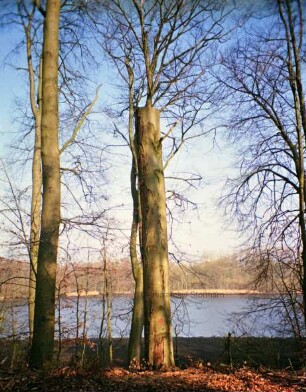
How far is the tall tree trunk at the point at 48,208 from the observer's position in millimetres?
5055

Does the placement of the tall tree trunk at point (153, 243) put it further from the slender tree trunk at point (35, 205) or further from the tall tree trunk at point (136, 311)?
the tall tree trunk at point (136, 311)

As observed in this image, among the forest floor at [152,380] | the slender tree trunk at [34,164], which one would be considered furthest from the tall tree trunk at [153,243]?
the slender tree trunk at [34,164]

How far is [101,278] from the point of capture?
Answer: 1000cm

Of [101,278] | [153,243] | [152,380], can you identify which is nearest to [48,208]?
[153,243]

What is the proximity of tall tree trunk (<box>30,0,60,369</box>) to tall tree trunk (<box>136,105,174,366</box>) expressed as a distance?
4.63 ft

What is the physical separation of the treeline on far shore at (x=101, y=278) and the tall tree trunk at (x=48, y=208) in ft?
3.55

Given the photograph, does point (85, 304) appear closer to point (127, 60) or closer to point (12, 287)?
point (12, 287)

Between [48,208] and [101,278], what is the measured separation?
511cm

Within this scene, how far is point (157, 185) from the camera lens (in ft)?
18.1

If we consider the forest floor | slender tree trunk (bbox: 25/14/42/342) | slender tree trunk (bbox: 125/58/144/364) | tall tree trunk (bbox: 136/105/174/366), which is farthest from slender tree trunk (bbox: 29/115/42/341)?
the forest floor

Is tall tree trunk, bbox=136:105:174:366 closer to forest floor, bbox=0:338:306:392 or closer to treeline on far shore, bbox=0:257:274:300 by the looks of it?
forest floor, bbox=0:338:306:392

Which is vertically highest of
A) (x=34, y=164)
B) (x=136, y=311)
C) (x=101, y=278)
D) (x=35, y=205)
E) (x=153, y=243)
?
(x=34, y=164)

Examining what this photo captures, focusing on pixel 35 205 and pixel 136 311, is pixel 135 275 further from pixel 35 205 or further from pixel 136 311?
pixel 35 205

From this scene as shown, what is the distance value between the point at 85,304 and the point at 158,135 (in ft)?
19.2
